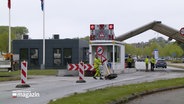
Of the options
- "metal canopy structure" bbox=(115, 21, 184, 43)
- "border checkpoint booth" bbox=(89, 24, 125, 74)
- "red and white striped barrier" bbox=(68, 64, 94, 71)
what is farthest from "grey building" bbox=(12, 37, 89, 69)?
Result: "red and white striped barrier" bbox=(68, 64, 94, 71)

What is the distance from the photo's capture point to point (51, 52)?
5356 cm

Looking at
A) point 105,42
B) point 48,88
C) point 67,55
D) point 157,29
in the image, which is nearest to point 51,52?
point 67,55

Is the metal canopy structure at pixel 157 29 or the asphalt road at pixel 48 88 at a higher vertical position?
the metal canopy structure at pixel 157 29

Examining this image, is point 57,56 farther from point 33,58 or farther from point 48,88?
point 48,88

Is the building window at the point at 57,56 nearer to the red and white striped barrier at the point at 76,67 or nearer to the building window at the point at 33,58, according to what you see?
the building window at the point at 33,58

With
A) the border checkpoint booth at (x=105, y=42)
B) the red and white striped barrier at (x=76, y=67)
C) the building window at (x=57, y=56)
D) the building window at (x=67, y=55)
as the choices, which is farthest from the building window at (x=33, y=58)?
the red and white striped barrier at (x=76, y=67)

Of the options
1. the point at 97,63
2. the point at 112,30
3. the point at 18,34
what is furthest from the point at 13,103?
the point at 18,34

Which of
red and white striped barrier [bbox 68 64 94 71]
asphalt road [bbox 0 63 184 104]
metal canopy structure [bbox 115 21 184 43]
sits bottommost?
asphalt road [bbox 0 63 184 104]

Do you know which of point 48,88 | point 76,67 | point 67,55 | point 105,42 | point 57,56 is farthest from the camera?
point 57,56

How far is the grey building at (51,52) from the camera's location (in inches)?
2078

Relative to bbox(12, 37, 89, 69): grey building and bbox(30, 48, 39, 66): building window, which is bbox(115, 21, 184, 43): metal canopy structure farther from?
bbox(30, 48, 39, 66): building window

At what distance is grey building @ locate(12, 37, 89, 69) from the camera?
52781mm

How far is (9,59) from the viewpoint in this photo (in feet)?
142

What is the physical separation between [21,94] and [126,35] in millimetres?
32072
